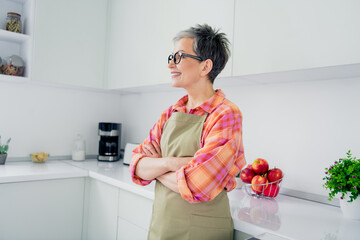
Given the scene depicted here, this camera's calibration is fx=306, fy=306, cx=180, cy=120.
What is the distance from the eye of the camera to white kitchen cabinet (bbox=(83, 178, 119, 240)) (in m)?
1.78

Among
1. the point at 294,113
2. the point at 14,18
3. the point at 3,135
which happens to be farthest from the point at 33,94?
the point at 294,113

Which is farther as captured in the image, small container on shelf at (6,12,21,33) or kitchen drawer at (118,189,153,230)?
small container on shelf at (6,12,21,33)

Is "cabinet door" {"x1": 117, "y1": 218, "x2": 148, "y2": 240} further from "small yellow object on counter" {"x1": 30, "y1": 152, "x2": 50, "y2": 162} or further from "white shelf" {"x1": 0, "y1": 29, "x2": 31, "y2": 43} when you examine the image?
"white shelf" {"x1": 0, "y1": 29, "x2": 31, "y2": 43}

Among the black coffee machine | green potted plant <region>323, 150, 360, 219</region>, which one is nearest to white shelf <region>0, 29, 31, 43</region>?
the black coffee machine

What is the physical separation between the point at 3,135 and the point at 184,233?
172 centimetres

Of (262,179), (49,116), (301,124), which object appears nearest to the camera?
(262,179)

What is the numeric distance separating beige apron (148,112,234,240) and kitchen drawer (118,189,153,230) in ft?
1.31

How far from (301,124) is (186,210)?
2.75ft

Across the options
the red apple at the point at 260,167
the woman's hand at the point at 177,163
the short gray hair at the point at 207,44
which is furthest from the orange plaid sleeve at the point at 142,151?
the red apple at the point at 260,167

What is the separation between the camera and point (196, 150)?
3.47 ft

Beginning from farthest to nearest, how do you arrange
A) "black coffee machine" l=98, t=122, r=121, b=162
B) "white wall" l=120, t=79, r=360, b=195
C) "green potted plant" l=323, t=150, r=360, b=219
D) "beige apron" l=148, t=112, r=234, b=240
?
1. "black coffee machine" l=98, t=122, r=121, b=162
2. "white wall" l=120, t=79, r=360, b=195
3. "green potted plant" l=323, t=150, r=360, b=219
4. "beige apron" l=148, t=112, r=234, b=240

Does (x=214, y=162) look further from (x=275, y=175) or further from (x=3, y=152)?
(x=3, y=152)

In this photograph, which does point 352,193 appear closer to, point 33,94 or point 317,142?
point 317,142

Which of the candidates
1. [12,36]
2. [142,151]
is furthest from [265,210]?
[12,36]
